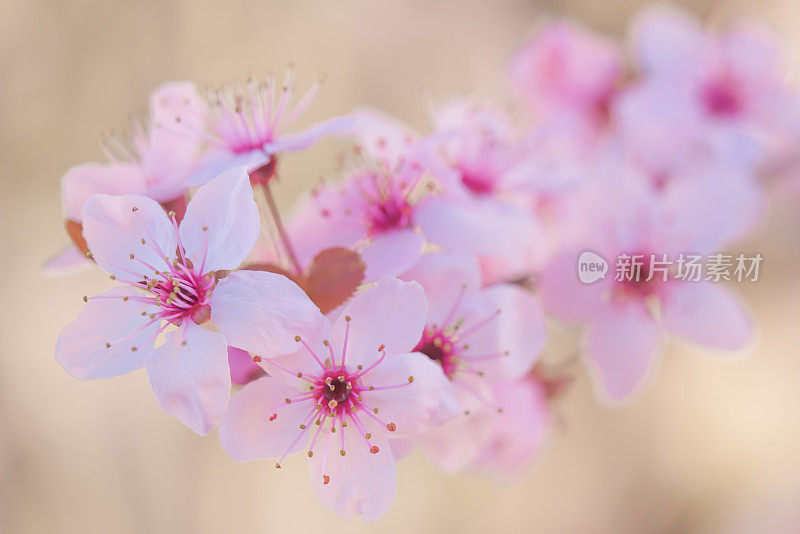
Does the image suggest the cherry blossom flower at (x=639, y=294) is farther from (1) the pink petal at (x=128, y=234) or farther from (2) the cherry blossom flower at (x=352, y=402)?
(1) the pink petal at (x=128, y=234)

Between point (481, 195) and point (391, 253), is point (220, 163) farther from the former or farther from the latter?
point (481, 195)

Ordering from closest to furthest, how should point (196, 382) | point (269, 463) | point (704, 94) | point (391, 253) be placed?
point (196, 382) < point (391, 253) < point (704, 94) < point (269, 463)

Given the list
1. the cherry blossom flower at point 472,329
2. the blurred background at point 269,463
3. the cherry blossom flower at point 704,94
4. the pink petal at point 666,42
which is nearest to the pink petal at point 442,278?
the cherry blossom flower at point 472,329

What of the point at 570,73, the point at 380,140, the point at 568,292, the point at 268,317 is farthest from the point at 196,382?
the point at 570,73

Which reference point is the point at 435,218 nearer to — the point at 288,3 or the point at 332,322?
the point at 332,322

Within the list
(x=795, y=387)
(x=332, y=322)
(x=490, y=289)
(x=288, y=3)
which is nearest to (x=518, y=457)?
(x=490, y=289)

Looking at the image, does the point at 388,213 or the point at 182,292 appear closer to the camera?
the point at 182,292

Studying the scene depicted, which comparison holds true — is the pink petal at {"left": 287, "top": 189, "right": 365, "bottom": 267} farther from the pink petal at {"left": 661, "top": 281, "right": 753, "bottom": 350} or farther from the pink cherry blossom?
the pink cherry blossom
